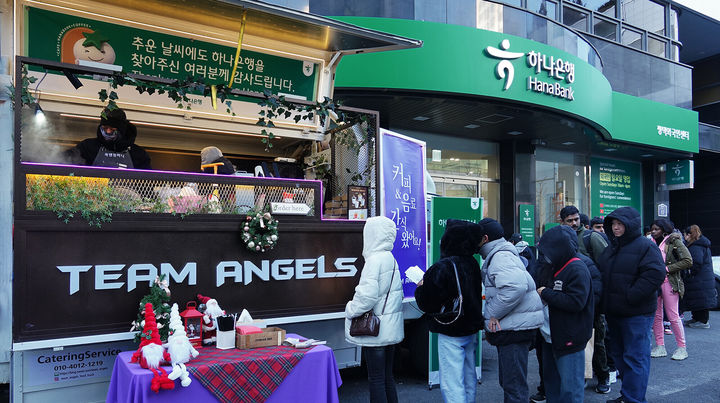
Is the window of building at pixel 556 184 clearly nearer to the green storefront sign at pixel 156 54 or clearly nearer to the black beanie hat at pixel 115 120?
the green storefront sign at pixel 156 54

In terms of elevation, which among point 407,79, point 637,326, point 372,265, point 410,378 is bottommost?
point 410,378

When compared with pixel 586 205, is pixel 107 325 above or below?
below

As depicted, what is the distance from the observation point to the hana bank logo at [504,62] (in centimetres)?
850

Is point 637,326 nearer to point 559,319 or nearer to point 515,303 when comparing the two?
point 559,319

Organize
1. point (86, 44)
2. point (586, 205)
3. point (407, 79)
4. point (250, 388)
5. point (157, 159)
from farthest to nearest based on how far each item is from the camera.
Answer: point (586, 205) → point (407, 79) → point (157, 159) → point (86, 44) → point (250, 388)

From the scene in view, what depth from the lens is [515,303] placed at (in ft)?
11.6

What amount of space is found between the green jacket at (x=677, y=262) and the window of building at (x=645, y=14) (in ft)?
30.4

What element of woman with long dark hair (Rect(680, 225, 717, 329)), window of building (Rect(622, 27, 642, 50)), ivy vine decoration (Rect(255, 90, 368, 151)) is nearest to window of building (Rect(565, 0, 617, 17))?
window of building (Rect(622, 27, 642, 50))

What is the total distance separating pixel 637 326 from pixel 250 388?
10.0 ft

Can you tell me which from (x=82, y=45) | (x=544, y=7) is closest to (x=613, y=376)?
(x=82, y=45)

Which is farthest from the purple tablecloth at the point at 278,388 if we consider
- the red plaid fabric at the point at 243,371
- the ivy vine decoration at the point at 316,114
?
the ivy vine decoration at the point at 316,114

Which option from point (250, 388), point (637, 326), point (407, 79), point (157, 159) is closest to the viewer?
point (250, 388)

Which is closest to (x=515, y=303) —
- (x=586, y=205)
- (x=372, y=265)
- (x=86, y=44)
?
(x=372, y=265)

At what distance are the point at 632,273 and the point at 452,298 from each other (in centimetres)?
158
